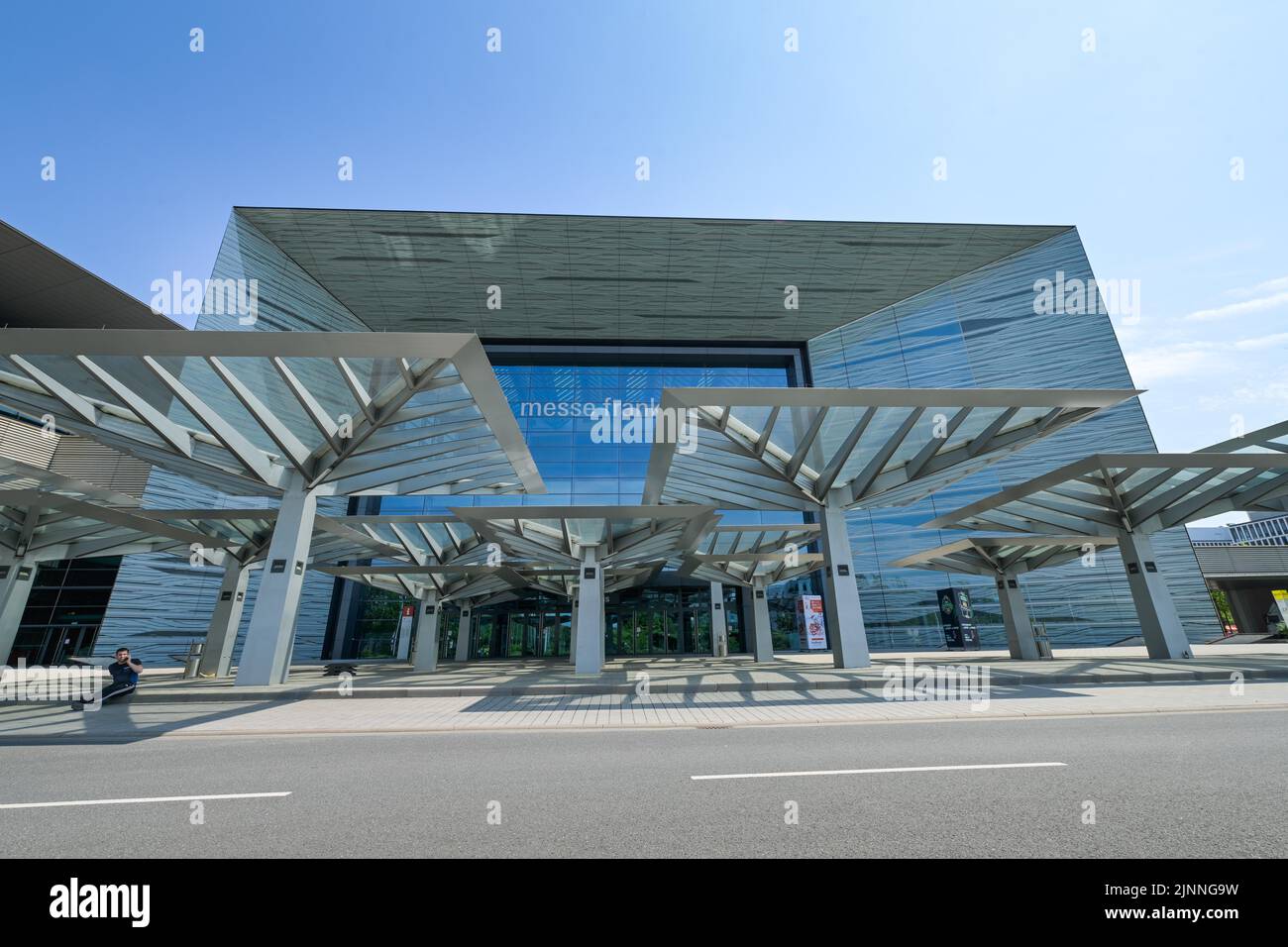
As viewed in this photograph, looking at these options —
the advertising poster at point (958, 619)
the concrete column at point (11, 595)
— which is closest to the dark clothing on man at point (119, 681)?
the concrete column at point (11, 595)

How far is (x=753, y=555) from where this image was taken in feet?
69.7

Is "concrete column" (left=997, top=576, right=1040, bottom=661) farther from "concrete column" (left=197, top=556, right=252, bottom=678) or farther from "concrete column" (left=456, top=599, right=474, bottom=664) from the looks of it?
"concrete column" (left=197, top=556, right=252, bottom=678)

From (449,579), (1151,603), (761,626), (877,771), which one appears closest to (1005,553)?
(1151,603)

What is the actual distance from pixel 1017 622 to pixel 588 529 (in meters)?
17.3

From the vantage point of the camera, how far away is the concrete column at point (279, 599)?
12.4 metres

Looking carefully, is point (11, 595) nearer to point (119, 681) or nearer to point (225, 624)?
point (225, 624)

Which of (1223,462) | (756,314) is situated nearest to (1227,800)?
(1223,462)

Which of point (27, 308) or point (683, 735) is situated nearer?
point (683, 735)

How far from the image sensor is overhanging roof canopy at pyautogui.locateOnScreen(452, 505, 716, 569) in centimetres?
1550

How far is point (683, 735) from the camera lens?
23.3 ft

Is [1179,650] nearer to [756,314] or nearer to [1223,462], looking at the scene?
[1223,462]

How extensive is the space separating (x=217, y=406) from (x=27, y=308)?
20.8 metres

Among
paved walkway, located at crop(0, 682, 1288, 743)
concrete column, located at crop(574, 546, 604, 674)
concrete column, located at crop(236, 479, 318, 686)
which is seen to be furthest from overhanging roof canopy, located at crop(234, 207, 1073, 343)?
paved walkway, located at crop(0, 682, 1288, 743)
